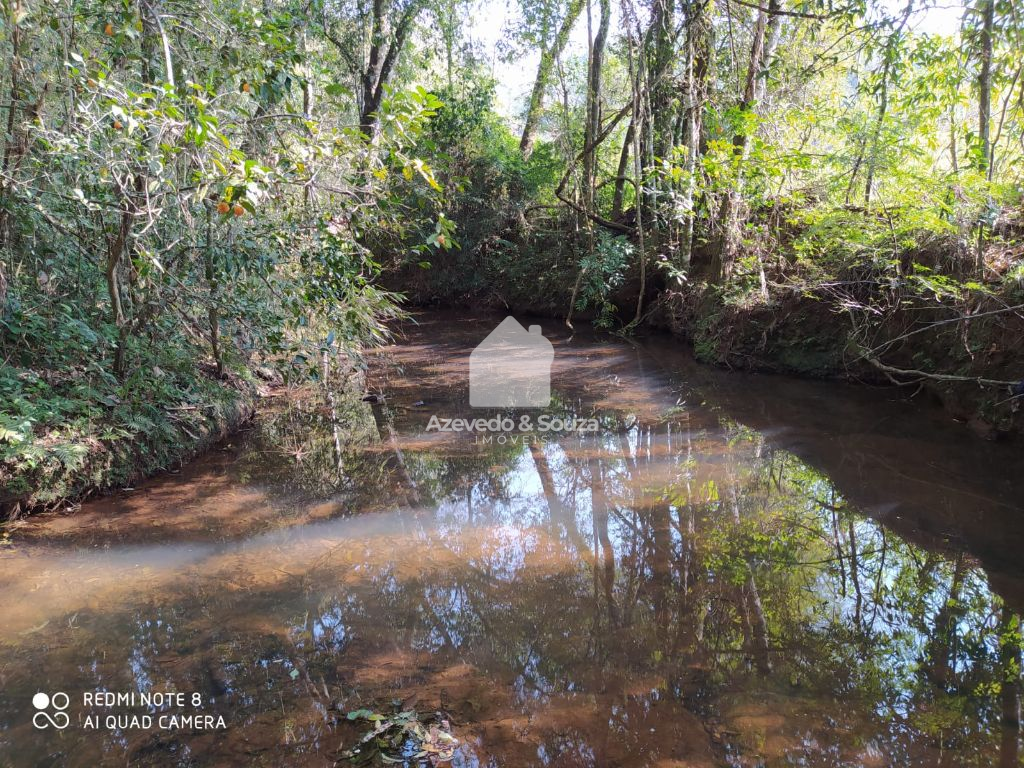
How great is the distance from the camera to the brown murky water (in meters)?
2.22

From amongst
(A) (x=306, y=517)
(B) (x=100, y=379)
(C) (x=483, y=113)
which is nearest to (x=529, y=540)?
(A) (x=306, y=517)

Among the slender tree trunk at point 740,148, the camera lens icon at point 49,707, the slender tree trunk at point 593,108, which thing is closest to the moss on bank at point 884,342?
the slender tree trunk at point 740,148

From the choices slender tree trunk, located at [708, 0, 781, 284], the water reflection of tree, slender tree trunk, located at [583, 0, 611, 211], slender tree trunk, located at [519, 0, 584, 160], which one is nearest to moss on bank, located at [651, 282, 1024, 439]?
slender tree trunk, located at [708, 0, 781, 284]

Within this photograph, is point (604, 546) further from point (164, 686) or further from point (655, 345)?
point (655, 345)

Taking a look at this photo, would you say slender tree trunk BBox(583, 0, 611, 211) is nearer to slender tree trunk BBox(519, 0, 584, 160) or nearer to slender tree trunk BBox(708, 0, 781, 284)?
slender tree trunk BBox(519, 0, 584, 160)

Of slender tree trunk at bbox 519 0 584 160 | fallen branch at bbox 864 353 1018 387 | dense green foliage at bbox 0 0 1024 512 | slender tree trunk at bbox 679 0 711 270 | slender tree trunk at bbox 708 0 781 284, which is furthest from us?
slender tree trunk at bbox 519 0 584 160

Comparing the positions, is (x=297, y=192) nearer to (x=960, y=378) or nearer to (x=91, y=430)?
(x=91, y=430)

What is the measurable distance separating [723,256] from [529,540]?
5825 millimetres

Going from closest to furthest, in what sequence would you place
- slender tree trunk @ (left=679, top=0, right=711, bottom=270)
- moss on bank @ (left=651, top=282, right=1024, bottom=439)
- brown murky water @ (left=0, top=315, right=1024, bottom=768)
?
brown murky water @ (left=0, top=315, right=1024, bottom=768) < moss on bank @ (left=651, top=282, right=1024, bottom=439) < slender tree trunk @ (left=679, top=0, right=711, bottom=270)

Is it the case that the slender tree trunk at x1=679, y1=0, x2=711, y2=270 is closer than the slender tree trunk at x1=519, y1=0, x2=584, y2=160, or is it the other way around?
the slender tree trunk at x1=679, y1=0, x2=711, y2=270

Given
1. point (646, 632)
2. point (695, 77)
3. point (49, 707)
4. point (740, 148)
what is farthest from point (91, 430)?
point (695, 77)

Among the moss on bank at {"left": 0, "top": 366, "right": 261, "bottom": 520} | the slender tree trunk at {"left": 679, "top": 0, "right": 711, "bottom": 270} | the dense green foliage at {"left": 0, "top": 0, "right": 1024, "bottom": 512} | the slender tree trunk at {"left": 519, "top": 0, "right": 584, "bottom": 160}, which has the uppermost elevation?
the slender tree trunk at {"left": 519, "top": 0, "right": 584, "bottom": 160}

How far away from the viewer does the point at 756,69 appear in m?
7.41

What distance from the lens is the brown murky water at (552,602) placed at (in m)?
2.22
